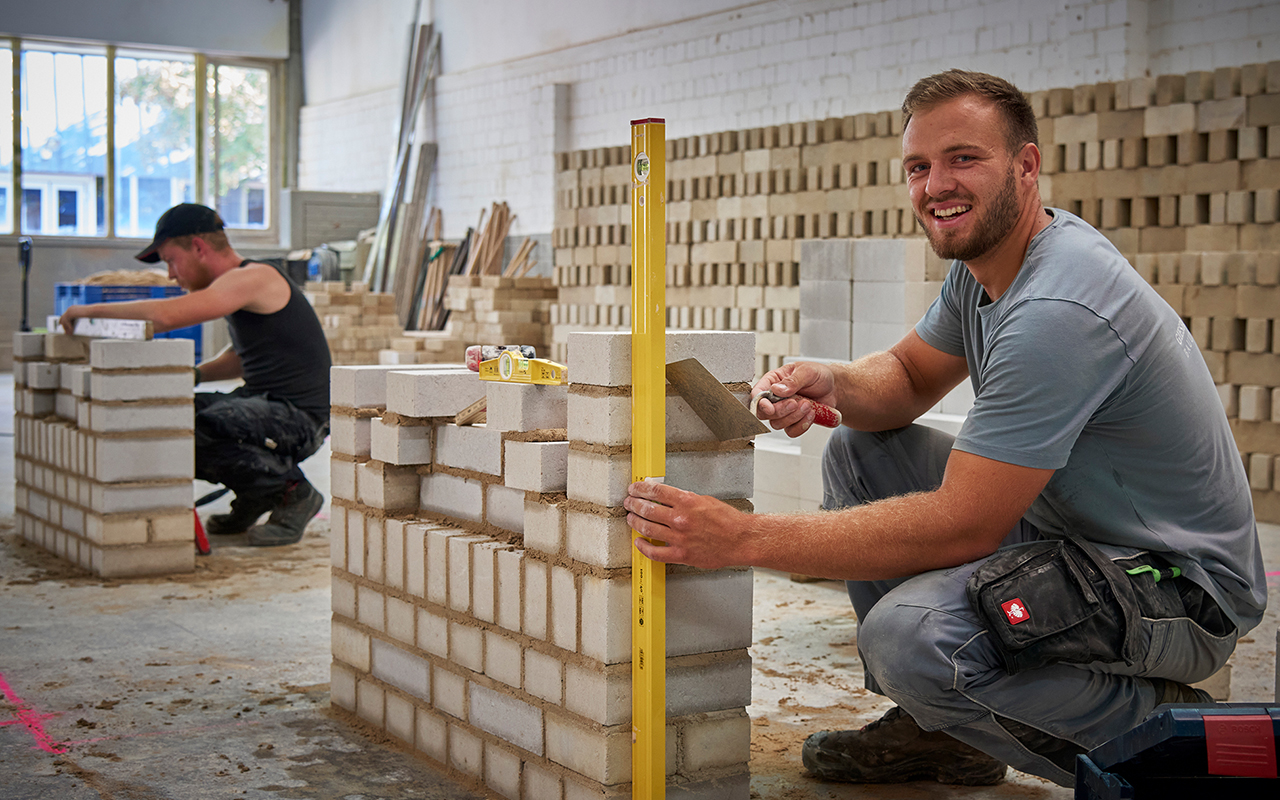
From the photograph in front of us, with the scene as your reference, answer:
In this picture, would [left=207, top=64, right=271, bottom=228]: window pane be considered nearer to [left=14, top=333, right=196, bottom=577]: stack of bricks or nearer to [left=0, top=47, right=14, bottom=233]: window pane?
[left=0, top=47, right=14, bottom=233]: window pane

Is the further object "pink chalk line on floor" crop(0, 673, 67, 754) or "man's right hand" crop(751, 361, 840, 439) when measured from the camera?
"pink chalk line on floor" crop(0, 673, 67, 754)

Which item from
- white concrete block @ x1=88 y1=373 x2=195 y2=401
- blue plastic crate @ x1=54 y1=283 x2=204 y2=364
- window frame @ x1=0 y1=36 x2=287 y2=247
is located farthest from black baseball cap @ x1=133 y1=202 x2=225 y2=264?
window frame @ x1=0 y1=36 x2=287 y2=247

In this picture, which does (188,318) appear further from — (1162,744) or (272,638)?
(1162,744)

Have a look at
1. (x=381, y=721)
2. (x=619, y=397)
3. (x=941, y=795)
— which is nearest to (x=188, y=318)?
(x=381, y=721)

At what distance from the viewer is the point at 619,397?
2.30 m

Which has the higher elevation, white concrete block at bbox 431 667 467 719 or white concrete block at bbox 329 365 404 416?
white concrete block at bbox 329 365 404 416

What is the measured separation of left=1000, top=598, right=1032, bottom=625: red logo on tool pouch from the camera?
7.02 feet

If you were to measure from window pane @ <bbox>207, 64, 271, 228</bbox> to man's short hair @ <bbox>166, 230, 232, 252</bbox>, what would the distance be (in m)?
12.6

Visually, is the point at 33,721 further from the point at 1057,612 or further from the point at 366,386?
the point at 1057,612

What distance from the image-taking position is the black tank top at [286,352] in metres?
5.45

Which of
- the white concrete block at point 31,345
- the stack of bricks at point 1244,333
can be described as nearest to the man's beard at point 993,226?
the white concrete block at point 31,345

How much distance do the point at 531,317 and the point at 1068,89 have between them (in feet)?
19.2

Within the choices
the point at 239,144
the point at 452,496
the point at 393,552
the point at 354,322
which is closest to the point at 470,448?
the point at 452,496

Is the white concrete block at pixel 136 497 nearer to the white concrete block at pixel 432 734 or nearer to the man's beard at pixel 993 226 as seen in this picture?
the white concrete block at pixel 432 734
